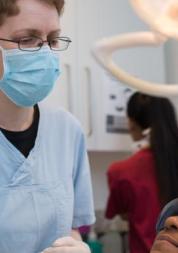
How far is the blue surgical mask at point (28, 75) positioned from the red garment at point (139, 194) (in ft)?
2.87

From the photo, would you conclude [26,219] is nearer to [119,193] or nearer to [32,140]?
[32,140]

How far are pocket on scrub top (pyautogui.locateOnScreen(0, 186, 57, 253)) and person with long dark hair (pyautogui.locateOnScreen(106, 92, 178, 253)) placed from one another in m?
0.80

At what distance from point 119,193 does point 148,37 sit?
3.06ft

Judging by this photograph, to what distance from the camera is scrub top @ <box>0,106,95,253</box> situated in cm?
129

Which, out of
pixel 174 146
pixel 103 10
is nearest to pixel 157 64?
pixel 103 10

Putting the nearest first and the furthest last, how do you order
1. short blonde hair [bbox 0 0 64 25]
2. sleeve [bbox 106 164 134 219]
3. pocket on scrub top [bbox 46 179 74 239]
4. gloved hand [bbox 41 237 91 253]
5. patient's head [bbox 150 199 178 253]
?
1. patient's head [bbox 150 199 178 253]
2. gloved hand [bbox 41 237 91 253]
3. short blonde hair [bbox 0 0 64 25]
4. pocket on scrub top [bbox 46 179 74 239]
5. sleeve [bbox 106 164 134 219]

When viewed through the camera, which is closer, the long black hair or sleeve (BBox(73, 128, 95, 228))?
sleeve (BBox(73, 128, 95, 228))

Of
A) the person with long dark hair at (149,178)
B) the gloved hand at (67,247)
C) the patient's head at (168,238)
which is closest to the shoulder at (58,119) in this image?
the gloved hand at (67,247)

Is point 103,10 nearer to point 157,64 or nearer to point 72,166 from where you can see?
point 157,64

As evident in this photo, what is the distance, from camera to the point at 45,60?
1.35 m

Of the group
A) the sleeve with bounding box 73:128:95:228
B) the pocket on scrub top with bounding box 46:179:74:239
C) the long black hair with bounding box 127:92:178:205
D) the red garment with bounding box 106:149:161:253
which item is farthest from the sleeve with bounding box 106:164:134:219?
the pocket on scrub top with bounding box 46:179:74:239

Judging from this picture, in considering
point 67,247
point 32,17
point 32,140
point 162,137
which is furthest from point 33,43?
point 162,137

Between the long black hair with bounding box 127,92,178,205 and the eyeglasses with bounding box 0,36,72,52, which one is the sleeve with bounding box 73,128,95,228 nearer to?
the eyeglasses with bounding box 0,36,72,52

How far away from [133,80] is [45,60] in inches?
10.9
